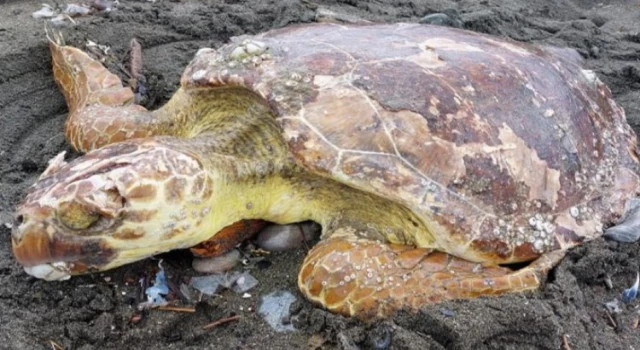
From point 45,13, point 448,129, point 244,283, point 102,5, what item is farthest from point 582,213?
point 45,13

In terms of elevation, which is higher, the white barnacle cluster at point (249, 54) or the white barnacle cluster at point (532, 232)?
the white barnacle cluster at point (249, 54)

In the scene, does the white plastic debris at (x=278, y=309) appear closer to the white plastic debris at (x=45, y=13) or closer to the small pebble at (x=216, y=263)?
the small pebble at (x=216, y=263)

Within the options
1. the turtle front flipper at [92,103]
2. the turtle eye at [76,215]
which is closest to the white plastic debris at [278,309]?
the turtle eye at [76,215]

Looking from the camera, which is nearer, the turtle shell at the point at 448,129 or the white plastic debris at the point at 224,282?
the turtle shell at the point at 448,129

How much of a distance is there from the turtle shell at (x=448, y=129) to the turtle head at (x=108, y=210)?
421 millimetres

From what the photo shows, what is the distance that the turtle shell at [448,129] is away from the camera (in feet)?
7.31

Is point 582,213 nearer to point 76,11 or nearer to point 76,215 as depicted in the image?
point 76,215

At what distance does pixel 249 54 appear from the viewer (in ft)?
8.40

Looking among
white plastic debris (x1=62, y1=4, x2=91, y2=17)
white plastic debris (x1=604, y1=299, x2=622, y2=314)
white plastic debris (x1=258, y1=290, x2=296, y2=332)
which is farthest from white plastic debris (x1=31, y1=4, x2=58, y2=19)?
white plastic debris (x1=604, y1=299, x2=622, y2=314)

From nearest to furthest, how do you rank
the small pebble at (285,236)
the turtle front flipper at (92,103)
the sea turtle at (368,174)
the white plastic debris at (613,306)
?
the sea turtle at (368,174) < the white plastic debris at (613,306) < the small pebble at (285,236) < the turtle front flipper at (92,103)

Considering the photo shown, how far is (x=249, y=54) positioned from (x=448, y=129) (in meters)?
0.85

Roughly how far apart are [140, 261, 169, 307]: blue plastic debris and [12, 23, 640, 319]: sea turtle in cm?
16

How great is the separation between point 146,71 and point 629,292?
2.65 m

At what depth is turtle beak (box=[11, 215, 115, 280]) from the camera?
201 cm
